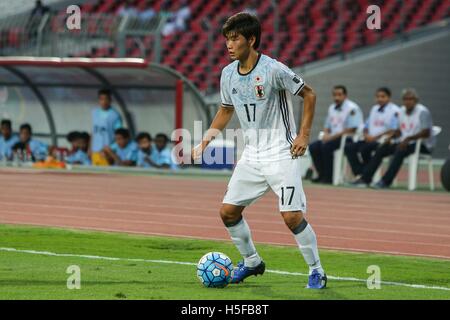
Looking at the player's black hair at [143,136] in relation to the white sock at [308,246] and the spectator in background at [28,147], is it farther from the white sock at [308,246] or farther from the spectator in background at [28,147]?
the white sock at [308,246]

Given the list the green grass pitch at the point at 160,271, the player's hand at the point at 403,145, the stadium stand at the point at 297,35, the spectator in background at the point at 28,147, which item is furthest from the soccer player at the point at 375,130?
the green grass pitch at the point at 160,271

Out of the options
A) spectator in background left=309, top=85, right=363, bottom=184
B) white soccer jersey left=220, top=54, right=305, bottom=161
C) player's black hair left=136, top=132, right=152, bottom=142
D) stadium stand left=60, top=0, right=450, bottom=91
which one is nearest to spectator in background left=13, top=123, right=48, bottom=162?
player's black hair left=136, top=132, right=152, bottom=142

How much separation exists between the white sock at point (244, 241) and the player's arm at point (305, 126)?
772 mm

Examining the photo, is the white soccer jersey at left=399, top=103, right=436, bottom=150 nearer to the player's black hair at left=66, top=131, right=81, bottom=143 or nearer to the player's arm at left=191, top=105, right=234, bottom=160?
the player's black hair at left=66, top=131, right=81, bottom=143

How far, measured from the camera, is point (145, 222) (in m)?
14.7

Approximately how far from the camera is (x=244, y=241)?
938 centimetres

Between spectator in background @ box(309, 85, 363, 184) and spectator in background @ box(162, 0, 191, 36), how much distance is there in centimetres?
1255

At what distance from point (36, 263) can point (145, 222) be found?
170 inches

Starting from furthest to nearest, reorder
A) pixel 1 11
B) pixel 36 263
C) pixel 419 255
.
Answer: pixel 1 11, pixel 419 255, pixel 36 263

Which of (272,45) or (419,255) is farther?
(272,45)

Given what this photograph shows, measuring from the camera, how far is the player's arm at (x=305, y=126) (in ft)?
29.0

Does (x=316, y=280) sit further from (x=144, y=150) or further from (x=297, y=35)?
(x=297, y=35)

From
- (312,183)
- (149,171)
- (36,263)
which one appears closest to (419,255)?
(36,263)
